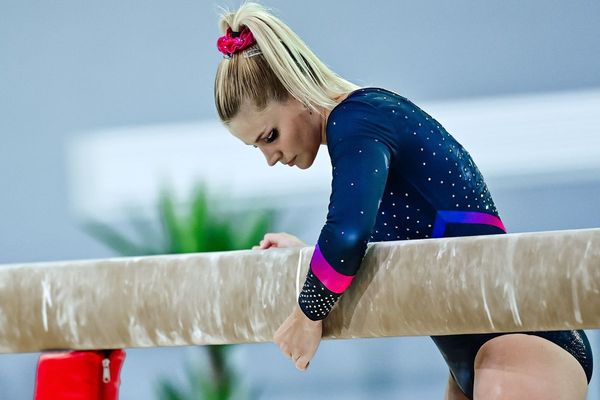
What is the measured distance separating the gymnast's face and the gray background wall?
218 cm

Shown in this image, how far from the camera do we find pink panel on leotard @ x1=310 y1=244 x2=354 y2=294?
3.89 ft

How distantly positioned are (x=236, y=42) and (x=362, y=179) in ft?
1.31

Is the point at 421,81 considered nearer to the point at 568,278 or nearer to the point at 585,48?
the point at 585,48

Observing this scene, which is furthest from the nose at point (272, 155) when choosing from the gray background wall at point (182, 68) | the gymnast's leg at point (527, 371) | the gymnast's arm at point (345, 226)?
the gray background wall at point (182, 68)

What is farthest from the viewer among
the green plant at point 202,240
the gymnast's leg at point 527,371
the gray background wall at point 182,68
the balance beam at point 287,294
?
the gray background wall at point 182,68

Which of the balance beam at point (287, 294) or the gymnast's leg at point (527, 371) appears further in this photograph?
the gymnast's leg at point (527, 371)

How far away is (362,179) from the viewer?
1197 millimetres

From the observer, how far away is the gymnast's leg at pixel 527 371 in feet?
4.09

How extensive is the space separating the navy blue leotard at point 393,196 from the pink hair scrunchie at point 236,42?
0.22 metres

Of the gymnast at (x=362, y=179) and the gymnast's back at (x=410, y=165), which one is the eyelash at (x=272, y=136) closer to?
the gymnast at (x=362, y=179)

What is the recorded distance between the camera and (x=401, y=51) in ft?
12.0

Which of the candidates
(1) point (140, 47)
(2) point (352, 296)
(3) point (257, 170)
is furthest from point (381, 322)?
(1) point (140, 47)

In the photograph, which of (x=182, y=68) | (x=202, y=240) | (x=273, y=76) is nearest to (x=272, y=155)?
(x=273, y=76)

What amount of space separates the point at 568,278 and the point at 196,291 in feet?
1.78
